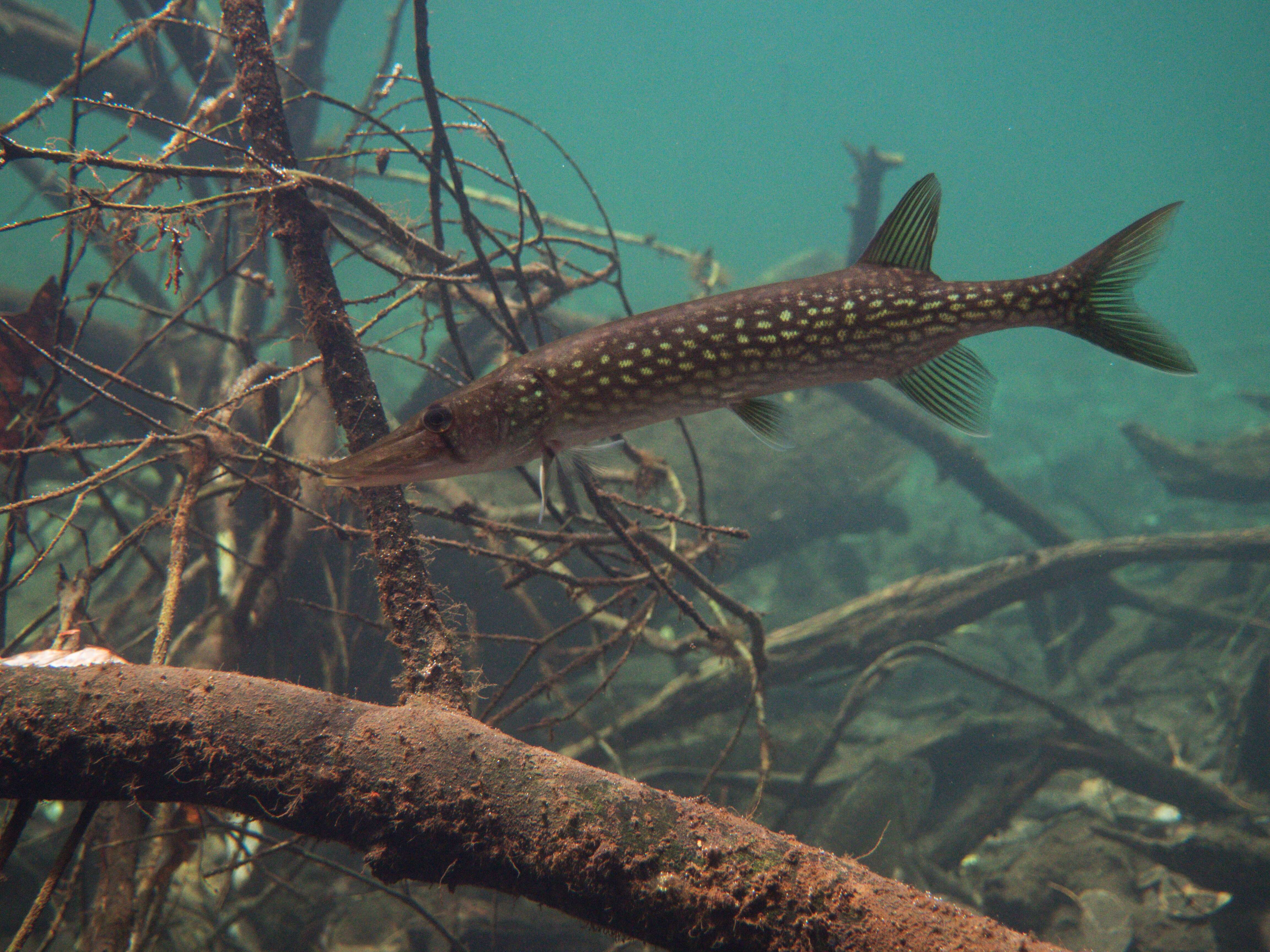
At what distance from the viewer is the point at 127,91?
7.29m

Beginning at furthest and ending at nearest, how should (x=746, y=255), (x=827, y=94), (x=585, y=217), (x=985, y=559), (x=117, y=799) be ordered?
(x=827, y=94)
(x=585, y=217)
(x=746, y=255)
(x=985, y=559)
(x=117, y=799)

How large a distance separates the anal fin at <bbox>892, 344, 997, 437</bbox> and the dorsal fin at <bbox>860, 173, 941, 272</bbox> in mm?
403

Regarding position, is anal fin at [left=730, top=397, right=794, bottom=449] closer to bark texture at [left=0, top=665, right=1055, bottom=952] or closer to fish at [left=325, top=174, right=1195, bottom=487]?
fish at [left=325, top=174, right=1195, bottom=487]

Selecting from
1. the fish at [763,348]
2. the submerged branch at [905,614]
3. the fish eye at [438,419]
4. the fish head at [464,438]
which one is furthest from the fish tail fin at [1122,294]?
the submerged branch at [905,614]

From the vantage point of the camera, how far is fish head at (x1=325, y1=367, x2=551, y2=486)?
78.9 inches

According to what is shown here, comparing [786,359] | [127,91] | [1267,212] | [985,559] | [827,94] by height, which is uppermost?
[827,94]

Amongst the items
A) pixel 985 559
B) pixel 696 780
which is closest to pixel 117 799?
pixel 696 780

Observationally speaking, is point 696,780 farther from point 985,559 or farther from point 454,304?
point 985,559

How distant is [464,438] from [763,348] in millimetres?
1211

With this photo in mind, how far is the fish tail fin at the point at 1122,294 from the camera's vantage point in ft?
7.20

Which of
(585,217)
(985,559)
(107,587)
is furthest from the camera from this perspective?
(585,217)

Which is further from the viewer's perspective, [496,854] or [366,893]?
[366,893]

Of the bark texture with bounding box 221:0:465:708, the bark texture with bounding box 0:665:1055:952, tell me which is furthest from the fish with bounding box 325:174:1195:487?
the bark texture with bounding box 0:665:1055:952

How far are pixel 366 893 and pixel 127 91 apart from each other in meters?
10.0
